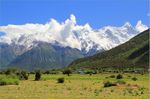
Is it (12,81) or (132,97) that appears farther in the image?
(12,81)

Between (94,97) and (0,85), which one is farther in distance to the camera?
(0,85)

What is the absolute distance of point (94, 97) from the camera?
4238 centimetres

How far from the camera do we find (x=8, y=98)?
41594mm

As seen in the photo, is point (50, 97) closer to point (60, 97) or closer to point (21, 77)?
point (60, 97)

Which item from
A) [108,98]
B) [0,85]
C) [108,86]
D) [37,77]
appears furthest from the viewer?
[37,77]

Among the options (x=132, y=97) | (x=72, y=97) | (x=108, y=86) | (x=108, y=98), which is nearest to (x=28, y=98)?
(x=72, y=97)

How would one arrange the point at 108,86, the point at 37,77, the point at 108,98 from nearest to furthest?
the point at 108,98 → the point at 108,86 → the point at 37,77

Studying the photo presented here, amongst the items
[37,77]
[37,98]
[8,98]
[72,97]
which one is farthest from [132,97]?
[37,77]

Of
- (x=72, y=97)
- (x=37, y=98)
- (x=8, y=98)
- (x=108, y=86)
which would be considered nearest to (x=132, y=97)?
(x=72, y=97)

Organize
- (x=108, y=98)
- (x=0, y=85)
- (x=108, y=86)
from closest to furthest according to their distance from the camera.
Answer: (x=108, y=98), (x=108, y=86), (x=0, y=85)

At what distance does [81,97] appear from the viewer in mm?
42500

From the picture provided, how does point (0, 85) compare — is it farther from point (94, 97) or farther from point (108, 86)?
point (94, 97)

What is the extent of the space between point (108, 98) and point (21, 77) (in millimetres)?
65162

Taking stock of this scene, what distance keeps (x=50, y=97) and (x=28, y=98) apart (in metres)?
2.46
